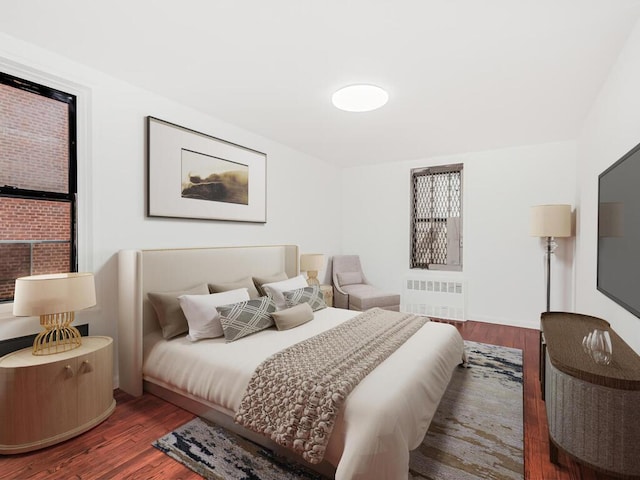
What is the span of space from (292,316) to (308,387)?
1.11m

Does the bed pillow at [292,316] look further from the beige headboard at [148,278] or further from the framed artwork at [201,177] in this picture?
the framed artwork at [201,177]

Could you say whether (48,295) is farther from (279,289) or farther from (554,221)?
(554,221)

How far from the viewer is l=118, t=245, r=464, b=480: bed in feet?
4.72

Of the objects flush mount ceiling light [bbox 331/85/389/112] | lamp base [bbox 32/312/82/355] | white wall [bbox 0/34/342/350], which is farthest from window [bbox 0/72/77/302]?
flush mount ceiling light [bbox 331/85/389/112]

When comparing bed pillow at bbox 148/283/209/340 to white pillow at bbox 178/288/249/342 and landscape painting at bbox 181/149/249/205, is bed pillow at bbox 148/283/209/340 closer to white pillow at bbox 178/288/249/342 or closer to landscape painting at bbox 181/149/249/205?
white pillow at bbox 178/288/249/342

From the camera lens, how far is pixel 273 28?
1.93 meters

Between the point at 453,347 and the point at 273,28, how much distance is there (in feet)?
8.49

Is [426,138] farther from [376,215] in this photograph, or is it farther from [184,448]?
[184,448]

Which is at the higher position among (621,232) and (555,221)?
(555,221)

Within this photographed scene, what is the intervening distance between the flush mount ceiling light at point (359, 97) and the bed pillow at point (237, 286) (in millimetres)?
1880

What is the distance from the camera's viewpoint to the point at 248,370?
1.91 m

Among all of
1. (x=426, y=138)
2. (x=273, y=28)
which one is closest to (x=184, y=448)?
(x=273, y=28)

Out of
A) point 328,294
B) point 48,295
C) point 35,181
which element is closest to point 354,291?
point 328,294

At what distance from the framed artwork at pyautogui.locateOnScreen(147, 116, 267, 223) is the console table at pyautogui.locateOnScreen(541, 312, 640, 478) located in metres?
2.98
